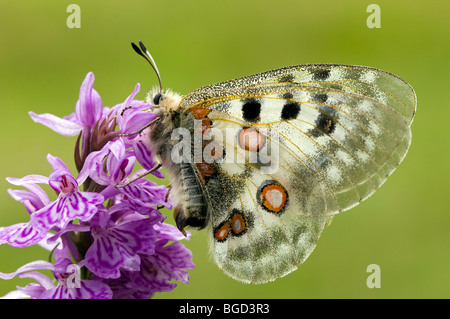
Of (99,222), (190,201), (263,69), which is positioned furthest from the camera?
(263,69)

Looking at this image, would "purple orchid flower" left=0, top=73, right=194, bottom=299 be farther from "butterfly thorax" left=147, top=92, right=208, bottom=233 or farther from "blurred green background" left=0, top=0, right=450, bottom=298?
"blurred green background" left=0, top=0, right=450, bottom=298

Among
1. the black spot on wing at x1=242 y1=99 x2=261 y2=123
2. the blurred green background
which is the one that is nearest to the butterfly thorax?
the black spot on wing at x1=242 y1=99 x2=261 y2=123

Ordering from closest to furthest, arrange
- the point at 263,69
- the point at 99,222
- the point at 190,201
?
the point at 99,222 → the point at 190,201 → the point at 263,69

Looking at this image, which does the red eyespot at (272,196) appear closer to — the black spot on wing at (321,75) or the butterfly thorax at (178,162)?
the butterfly thorax at (178,162)

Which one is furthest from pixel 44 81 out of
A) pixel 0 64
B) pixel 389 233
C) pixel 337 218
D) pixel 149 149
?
pixel 149 149

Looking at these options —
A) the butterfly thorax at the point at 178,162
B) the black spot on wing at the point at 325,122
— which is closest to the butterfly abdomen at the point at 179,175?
the butterfly thorax at the point at 178,162

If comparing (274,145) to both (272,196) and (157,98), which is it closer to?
(272,196)

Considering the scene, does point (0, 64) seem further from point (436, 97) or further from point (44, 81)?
point (436, 97)

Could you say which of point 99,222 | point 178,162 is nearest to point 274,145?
point 178,162
